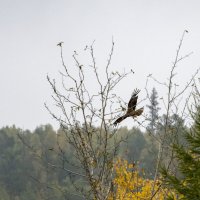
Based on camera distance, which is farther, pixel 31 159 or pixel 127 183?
pixel 31 159

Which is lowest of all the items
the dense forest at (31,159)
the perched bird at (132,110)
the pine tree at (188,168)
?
the pine tree at (188,168)

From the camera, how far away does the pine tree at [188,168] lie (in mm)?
7570

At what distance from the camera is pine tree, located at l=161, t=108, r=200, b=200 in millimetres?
7570

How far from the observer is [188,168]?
7.88m

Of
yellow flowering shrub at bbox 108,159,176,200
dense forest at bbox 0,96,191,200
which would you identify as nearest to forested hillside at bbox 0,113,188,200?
dense forest at bbox 0,96,191,200

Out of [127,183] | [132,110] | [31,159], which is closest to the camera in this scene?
[132,110]

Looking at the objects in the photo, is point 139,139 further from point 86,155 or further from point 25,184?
point 86,155

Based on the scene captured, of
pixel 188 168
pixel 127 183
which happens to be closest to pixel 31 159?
pixel 127 183

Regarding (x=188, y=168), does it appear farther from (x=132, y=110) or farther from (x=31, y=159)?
(x=31, y=159)

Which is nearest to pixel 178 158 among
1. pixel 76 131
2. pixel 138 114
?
pixel 138 114

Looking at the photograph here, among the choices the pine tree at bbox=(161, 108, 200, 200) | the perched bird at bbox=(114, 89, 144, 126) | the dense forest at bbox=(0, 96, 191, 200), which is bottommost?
the pine tree at bbox=(161, 108, 200, 200)

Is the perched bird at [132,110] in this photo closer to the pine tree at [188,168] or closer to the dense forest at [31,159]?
the pine tree at [188,168]

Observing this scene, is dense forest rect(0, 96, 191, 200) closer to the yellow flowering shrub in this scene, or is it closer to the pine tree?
the yellow flowering shrub

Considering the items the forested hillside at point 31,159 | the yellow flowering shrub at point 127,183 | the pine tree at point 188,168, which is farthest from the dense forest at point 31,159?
the pine tree at point 188,168
